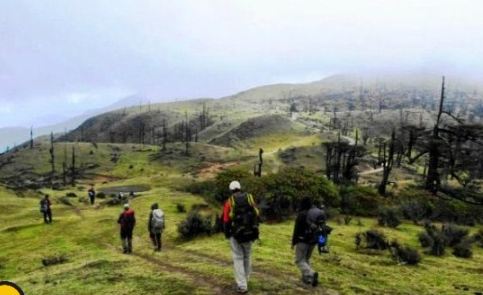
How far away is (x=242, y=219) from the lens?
48.9ft

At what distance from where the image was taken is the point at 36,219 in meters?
46.5

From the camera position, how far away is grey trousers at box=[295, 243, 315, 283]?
16016 mm

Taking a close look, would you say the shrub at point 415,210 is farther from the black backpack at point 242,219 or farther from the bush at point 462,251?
the black backpack at point 242,219

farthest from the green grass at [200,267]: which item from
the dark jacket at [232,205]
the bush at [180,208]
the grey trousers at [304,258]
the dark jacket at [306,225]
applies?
the bush at [180,208]

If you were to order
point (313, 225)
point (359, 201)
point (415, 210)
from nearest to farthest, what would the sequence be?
point (313, 225), point (415, 210), point (359, 201)

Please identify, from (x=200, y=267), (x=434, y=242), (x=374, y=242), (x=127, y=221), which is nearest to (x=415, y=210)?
(x=434, y=242)

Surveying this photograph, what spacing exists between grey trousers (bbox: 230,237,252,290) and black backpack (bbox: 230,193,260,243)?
11.4 inches

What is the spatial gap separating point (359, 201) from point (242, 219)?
34.7 meters

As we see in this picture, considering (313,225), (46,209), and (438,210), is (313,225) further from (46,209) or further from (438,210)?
(438,210)

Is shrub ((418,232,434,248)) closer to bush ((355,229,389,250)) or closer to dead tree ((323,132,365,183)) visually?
bush ((355,229,389,250))

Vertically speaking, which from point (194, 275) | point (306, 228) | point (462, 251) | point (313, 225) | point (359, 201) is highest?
point (313, 225)

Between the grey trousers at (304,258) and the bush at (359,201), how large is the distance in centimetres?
3079

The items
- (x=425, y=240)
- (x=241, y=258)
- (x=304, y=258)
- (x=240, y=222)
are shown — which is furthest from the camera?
(x=425, y=240)

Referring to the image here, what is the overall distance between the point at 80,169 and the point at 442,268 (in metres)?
145
